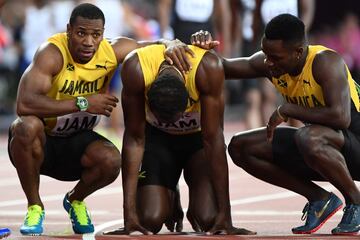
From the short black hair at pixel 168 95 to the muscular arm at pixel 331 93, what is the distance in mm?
793

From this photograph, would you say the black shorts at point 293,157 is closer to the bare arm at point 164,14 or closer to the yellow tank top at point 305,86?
the yellow tank top at point 305,86

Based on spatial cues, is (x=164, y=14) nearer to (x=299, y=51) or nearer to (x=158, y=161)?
(x=158, y=161)

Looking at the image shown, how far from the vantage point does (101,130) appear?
17891 mm

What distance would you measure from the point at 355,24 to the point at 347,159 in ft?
39.8

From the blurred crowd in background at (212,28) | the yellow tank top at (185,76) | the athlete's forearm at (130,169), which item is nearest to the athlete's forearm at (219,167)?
the yellow tank top at (185,76)

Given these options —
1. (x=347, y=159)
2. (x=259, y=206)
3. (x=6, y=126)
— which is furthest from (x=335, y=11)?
(x=347, y=159)

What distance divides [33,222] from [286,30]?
2042 mm

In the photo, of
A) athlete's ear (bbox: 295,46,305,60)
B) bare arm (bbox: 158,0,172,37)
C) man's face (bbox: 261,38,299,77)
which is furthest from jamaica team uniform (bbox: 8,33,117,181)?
bare arm (bbox: 158,0,172,37)

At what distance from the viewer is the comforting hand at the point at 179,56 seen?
25.9ft

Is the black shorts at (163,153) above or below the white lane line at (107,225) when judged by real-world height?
above

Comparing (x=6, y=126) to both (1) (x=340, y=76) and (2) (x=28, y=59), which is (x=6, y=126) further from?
(1) (x=340, y=76)

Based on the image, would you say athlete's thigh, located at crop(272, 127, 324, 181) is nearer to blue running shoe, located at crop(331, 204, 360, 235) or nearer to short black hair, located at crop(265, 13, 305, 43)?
blue running shoe, located at crop(331, 204, 360, 235)

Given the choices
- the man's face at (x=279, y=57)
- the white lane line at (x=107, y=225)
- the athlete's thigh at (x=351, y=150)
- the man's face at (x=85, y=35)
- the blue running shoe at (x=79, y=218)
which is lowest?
the white lane line at (x=107, y=225)

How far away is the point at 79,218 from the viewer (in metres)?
8.38
